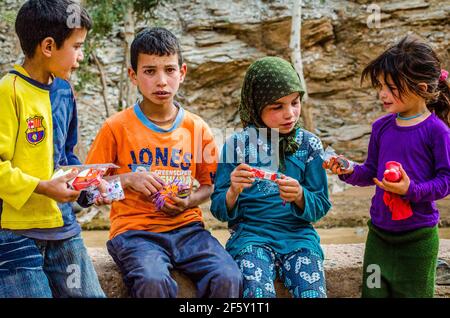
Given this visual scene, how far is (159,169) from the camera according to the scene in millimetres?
2654

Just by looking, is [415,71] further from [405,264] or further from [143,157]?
[143,157]

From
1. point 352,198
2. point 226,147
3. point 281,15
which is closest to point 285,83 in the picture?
point 226,147

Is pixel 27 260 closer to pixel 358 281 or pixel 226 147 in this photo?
pixel 226 147

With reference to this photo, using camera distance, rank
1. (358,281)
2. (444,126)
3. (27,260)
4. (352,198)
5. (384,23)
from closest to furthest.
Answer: (27,260), (444,126), (358,281), (352,198), (384,23)

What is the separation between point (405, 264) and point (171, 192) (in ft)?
3.33

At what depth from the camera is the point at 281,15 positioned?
517 inches

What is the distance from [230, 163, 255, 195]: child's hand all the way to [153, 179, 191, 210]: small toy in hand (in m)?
0.26

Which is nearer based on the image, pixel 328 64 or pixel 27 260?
pixel 27 260

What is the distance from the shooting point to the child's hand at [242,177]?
246 centimetres

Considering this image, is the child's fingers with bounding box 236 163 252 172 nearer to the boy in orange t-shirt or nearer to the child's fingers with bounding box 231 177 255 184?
the child's fingers with bounding box 231 177 255 184

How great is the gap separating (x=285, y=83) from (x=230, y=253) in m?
0.77

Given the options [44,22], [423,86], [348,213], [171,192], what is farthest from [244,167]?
[348,213]

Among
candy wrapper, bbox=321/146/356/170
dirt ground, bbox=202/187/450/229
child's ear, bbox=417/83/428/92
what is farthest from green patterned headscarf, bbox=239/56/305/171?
dirt ground, bbox=202/187/450/229

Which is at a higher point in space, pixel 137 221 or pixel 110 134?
pixel 110 134
